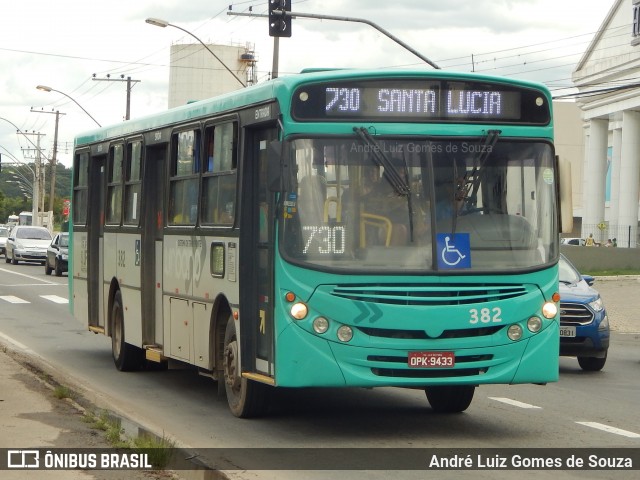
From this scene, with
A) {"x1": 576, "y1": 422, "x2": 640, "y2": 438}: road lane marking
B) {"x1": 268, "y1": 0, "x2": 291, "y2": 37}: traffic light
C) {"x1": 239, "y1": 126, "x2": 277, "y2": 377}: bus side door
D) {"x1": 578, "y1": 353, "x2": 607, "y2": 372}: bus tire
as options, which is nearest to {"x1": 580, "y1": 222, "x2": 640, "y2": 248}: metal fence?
{"x1": 268, "y1": 0, "x2": 291, "y2": 37}: traffic light

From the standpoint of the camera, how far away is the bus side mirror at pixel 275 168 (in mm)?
9898

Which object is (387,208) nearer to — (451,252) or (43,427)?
(451,252)

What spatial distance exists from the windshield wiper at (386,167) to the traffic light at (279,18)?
591 inches

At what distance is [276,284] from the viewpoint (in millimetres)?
10094

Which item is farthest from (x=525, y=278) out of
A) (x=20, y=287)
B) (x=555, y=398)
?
(x=20, y=287)

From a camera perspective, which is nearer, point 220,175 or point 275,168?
point 275,168

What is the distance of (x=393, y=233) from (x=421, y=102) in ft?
3.64

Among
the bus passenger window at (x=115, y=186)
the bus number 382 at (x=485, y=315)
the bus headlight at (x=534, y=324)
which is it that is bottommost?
the bus headlight at (x=534, y=324)

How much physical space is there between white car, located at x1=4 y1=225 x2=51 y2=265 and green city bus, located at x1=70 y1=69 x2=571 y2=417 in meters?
44.1

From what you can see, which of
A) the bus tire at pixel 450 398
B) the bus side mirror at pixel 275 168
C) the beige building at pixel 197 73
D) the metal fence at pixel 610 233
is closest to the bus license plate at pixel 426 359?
the bus side mirror at pixel 275 168

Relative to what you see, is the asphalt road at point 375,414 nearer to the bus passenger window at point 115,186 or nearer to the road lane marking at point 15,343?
the road lane marking at point 15,343

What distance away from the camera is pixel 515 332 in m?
10.2

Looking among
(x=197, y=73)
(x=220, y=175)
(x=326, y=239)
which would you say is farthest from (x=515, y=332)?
(x=197, y=73)

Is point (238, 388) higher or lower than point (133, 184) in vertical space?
lower
